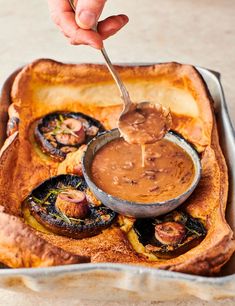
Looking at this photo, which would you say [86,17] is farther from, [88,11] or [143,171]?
[143,171]

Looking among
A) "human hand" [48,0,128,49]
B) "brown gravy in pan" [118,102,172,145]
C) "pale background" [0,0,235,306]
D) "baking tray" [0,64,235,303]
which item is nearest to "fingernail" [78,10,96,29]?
"human hand" [48,0,128,49]

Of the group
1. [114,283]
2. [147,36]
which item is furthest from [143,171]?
[147,36]

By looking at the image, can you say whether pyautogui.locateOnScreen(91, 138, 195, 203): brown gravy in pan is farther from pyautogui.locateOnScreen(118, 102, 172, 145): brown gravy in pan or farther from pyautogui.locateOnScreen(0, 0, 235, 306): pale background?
pyautogui.locateOnScreen(0, 0, 235, 306): pale background

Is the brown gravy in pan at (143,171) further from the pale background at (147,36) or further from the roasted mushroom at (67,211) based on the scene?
the pale background at (147,36)

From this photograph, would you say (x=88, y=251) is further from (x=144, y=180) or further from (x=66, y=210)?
(x=144, y=180)

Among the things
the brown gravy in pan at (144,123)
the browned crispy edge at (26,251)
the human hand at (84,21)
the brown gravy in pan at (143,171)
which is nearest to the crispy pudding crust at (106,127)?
the browned crispy edge at (26,251)
